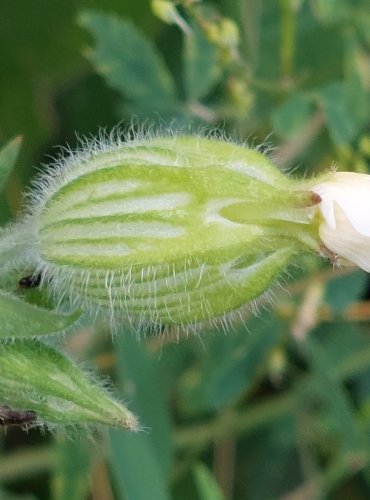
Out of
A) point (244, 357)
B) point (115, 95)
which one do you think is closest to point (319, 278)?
point (244, 357)

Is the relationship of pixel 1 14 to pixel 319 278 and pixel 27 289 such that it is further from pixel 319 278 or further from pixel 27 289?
pixel 27 289

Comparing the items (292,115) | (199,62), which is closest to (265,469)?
(292,115)

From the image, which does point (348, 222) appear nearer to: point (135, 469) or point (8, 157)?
point (8, 157)

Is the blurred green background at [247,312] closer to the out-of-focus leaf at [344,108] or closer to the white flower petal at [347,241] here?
the out-of-focus leaf at [344,108]

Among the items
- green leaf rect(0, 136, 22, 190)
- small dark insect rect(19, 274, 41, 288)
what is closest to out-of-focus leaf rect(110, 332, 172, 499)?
small dark insect rect(19, 274, 41, 288)

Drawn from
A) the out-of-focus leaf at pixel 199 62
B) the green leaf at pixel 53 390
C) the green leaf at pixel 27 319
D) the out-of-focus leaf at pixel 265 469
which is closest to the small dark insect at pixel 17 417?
the green leaf at pixel 53 390
